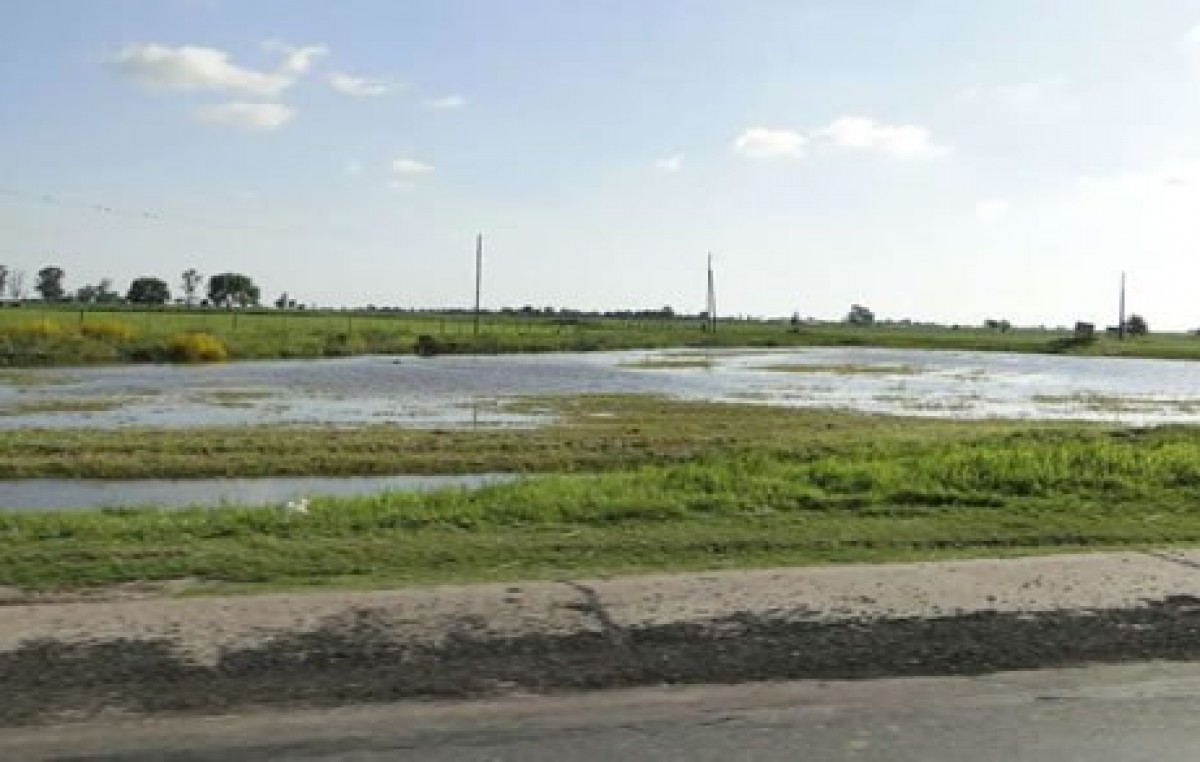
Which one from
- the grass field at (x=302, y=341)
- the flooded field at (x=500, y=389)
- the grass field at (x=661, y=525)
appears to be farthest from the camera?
the grass field at (x=302, y=341)

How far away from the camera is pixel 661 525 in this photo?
1066 cm

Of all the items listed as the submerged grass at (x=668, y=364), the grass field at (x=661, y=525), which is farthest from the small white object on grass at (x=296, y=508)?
the submerged grass at (x=668, y=364)

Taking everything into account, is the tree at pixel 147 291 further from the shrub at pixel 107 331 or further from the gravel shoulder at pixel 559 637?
the gravel shoulder at pixel 559 637

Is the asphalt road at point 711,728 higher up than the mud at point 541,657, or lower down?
lower down

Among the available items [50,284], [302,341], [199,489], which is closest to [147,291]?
[50,284]

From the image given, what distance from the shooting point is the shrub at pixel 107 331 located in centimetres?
5953

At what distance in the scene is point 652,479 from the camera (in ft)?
48.2

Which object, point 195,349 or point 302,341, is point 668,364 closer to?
point 302,341

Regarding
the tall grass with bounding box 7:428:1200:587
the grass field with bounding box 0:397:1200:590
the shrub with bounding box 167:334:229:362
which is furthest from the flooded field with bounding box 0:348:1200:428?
the tall grass with bounding box 7:428:1200:587

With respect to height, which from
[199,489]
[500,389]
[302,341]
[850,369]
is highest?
[302,341]

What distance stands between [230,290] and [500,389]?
139m

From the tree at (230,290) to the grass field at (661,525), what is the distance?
165 metres

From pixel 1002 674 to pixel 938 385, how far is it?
48866mm

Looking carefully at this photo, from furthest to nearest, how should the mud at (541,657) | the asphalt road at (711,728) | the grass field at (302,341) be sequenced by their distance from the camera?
the grass field at (302,341), the mud at (541,657), the asphalt road at (711,728)
